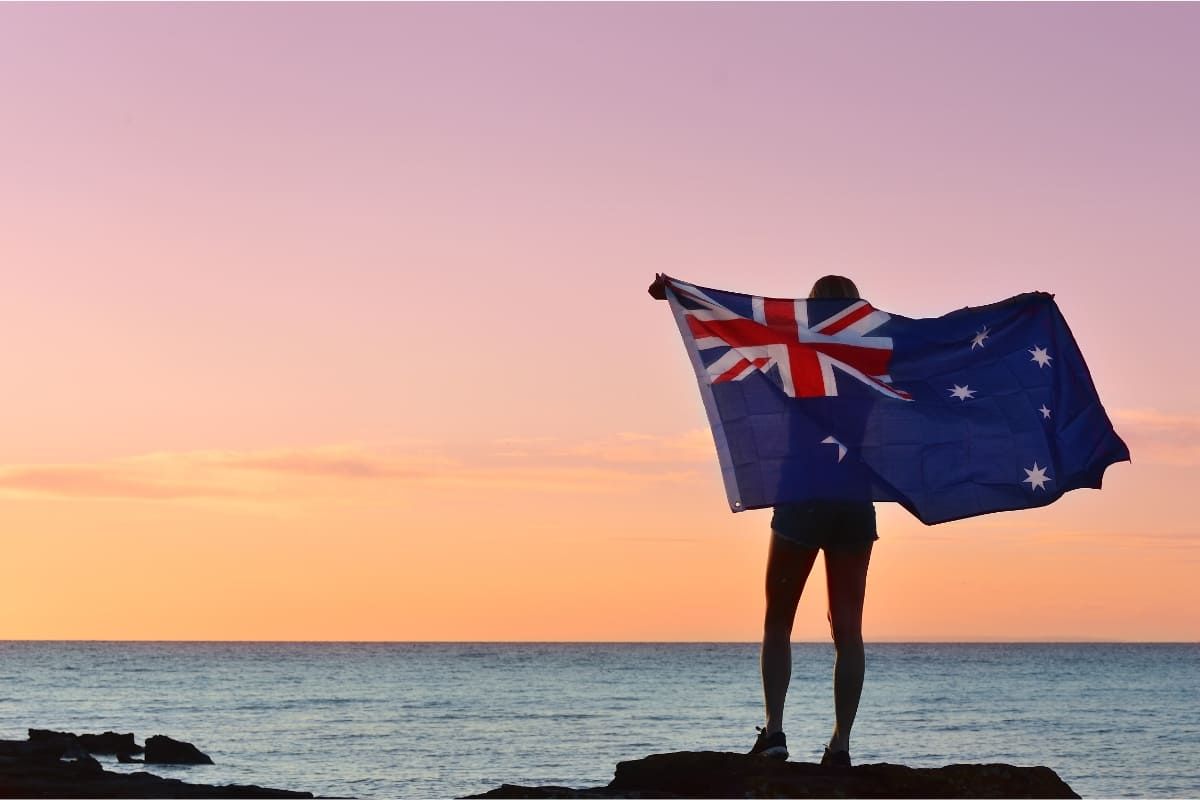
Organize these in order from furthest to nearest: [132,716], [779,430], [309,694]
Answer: [309,694] → [132,716] → [779,430]

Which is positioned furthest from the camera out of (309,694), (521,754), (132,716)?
(309,694)

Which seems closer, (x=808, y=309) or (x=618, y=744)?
(x=808, y=309)

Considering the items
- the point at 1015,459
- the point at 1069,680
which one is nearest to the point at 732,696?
the point at 1069,680

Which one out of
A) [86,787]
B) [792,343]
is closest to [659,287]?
[792,343]

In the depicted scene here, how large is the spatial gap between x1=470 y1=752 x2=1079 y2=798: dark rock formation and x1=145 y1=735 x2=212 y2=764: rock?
27.6 meters

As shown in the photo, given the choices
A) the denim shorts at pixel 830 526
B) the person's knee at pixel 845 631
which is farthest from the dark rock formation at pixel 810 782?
the denim shorts at pixel 830 526

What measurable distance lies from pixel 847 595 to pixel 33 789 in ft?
17.8

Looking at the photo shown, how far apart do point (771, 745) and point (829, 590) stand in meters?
1.01

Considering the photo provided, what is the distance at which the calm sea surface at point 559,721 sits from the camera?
117ft

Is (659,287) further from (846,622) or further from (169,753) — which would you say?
(169,753)

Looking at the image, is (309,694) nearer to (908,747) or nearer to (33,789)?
(908,747)

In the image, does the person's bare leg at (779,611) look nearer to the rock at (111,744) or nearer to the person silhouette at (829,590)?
the person silhouette at (829,590)

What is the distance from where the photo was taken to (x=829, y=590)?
9.14 m

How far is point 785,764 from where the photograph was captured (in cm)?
889
